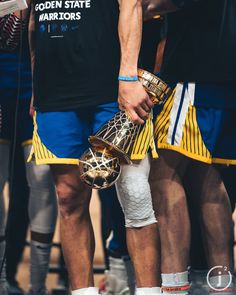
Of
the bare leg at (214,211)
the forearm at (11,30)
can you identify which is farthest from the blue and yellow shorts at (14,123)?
the bare leg at (214,211)

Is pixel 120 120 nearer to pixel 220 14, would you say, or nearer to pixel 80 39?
pixel 80 39

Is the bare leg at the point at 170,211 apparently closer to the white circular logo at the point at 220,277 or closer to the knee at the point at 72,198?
the white circular logo at the point at 220,277

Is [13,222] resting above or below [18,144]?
below

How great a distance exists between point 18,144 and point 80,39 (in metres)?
1.35

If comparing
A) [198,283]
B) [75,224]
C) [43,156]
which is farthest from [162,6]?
[198,283]

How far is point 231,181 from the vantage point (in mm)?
6004

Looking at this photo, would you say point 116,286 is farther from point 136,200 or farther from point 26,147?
point 136,200

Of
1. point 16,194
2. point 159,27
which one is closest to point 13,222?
point 16,194

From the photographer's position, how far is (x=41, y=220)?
6293mm

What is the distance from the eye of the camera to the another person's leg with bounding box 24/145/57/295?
6234 millimetres

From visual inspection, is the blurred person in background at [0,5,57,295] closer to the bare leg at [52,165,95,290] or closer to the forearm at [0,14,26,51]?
the forearm at [0,14,26,51]

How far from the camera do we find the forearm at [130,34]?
16.5 ft

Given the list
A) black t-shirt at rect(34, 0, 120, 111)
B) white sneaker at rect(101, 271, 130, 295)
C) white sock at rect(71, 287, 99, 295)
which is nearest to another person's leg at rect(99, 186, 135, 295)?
white sneaker at rect(101, 271, 130, 295)

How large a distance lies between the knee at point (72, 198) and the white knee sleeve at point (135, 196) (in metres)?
0.22
